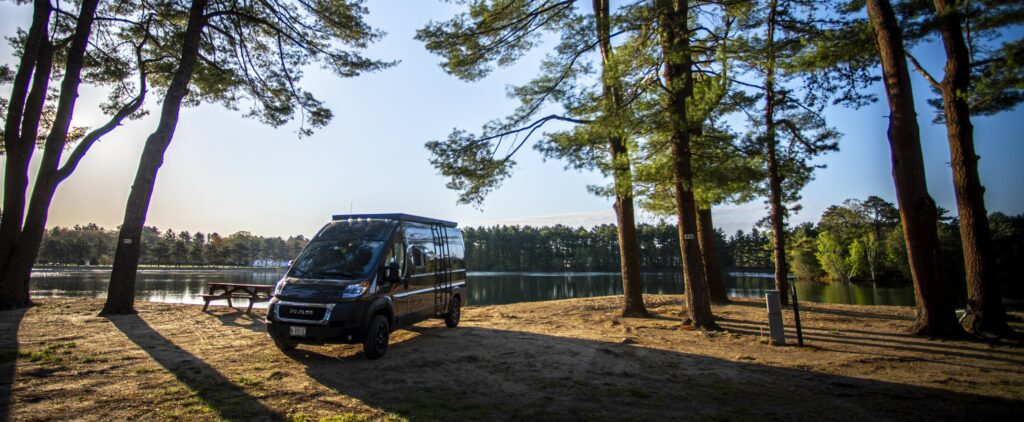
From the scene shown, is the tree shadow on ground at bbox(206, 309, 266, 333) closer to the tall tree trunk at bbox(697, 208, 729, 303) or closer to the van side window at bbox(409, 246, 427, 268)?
the van side window at bbox(409, 246, 427, 268)

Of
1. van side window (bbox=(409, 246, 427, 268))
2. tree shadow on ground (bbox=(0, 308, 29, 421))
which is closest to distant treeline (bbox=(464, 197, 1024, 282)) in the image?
van side window (bbox=(409, 246, 427, 268))

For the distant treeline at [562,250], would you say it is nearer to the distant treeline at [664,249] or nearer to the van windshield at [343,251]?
the distant treeline at [664,249]

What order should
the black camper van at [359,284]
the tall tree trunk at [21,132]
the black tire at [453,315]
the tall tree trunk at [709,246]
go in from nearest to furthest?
the black camper van at [359,284] < the black tire at [453,315] < the tall tree trunk at [21,132] < the tall tree trunk at [709,246]

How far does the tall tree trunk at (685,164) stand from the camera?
8.90 meters

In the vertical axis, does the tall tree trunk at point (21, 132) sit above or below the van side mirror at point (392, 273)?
above

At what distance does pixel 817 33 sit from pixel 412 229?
9.29 meters

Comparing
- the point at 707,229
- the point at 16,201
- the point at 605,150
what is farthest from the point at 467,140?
the point at 16,201

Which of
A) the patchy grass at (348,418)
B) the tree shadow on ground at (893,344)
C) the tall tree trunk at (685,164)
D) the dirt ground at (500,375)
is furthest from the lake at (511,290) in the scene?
the tree shadow on ground at (893,344)

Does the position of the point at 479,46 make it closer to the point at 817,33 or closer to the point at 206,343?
the point at 817,33

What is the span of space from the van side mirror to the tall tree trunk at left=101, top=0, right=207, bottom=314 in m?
7.74

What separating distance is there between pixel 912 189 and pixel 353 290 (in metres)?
10.3

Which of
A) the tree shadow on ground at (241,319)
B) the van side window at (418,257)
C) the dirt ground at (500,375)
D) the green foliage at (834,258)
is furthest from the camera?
the green foliage at (834,258)

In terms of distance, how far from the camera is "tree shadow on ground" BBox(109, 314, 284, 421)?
4.04m

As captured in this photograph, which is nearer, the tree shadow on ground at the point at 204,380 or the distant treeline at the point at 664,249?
the tree shadow on ground at the point at 204,380
